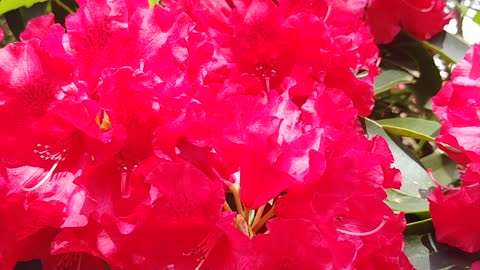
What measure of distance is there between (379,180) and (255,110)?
0.15m

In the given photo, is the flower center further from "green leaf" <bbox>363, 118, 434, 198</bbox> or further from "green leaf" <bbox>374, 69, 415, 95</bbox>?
"green leaf" <bbox>374, 69, 415, 95</bbox>

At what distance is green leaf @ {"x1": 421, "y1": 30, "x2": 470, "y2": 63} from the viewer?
4.69ft

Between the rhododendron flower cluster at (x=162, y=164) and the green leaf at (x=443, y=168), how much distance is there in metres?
0.45

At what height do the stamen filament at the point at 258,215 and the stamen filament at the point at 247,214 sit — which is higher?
the stamen filament at the point at 247,214

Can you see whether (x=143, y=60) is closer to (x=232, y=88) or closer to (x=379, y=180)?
(x=232, y=88)

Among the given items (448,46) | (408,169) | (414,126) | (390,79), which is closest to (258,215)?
(408,169)

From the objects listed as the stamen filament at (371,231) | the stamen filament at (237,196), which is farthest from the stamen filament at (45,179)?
the stamen filament at (371,231)

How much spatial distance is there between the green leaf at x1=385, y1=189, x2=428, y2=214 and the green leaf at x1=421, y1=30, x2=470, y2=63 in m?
0.44

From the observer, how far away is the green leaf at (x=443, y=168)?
1.23m

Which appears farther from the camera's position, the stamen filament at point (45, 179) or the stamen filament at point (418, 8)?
the stamen filament at point (418, 8)

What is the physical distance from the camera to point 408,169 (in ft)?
3.72

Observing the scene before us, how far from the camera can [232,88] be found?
80cm

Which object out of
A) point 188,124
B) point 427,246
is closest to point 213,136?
point 188,124

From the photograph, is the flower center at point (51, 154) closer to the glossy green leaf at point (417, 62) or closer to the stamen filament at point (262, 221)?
the stamen filament at point (262, 221)
